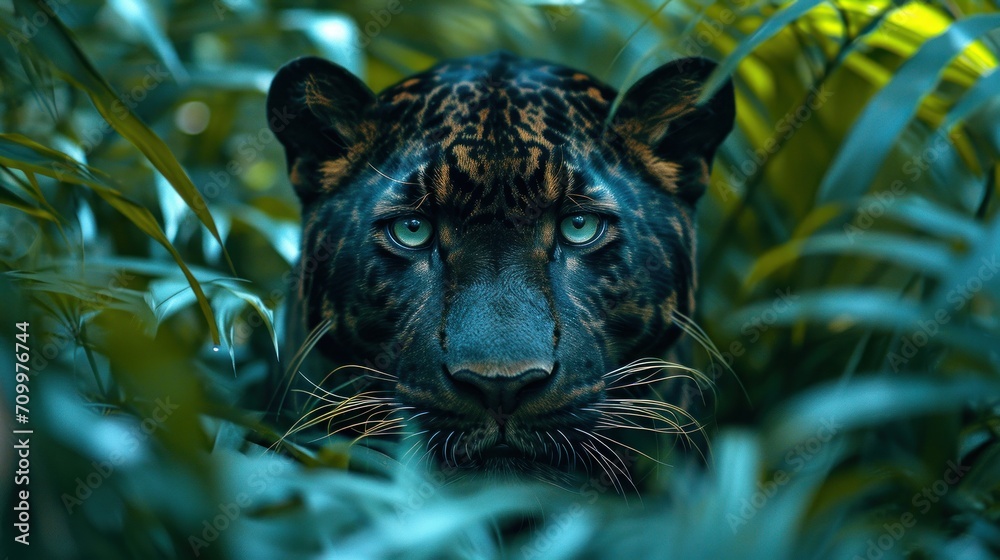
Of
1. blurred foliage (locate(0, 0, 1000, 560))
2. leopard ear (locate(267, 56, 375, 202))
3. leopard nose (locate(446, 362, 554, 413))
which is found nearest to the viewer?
blurred foliage (locate(0, 0, 1000, 560))

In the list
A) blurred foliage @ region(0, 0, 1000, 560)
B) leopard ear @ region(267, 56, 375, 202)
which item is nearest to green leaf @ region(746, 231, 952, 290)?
blurred foliage @ region(0, 0, 1000, 560)

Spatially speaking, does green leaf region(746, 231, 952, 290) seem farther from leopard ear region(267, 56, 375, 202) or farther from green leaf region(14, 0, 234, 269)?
green leaf region(14, 0, 234, 269)

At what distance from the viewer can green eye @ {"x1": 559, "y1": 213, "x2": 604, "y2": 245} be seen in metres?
1.75

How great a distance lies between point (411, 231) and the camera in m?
1.76

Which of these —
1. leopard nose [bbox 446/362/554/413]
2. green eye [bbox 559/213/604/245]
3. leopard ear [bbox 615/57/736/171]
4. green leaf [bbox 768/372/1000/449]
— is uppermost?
leopard ear [bbox 615/57/736/171]

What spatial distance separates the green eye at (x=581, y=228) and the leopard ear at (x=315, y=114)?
0.50 metres

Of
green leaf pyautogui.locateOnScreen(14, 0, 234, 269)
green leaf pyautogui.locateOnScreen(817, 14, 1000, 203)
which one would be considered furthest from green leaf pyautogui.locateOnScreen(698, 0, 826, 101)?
green leaf pyautogui.locateOnScreen(14, 0, 234, 269)

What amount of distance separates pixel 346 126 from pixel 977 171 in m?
1.60

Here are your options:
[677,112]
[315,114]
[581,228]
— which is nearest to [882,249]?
[677,112]

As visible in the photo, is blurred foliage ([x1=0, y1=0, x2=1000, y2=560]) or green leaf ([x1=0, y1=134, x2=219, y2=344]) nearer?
blurred foliage ([x1=0, y1=0, x2=1000, y2=560])

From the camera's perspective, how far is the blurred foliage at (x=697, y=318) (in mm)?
1434

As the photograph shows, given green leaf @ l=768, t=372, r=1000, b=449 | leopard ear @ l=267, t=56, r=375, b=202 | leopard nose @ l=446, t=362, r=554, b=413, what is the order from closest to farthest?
leopard nose @ l=446, t=362, r=554, b=413
green leaf @ l=768, t=372, r=1000, b=449
leopard ear @ l=267, t=56, r=375, b=202

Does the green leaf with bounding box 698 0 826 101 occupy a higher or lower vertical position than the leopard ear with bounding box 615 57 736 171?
higher

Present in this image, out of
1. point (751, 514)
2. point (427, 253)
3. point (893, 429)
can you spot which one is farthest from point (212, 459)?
point (893, 429)
